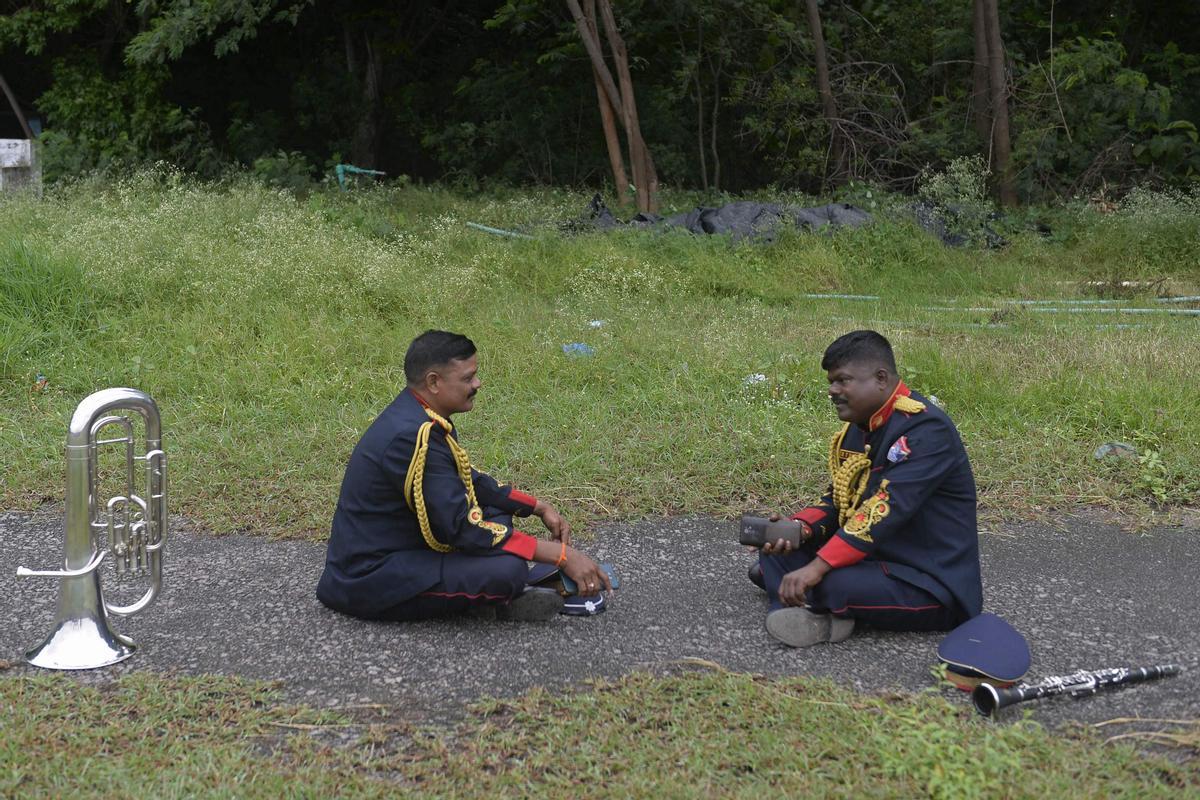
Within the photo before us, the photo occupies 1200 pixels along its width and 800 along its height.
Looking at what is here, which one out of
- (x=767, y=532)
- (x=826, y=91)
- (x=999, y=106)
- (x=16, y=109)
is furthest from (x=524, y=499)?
(x=16, y=109)

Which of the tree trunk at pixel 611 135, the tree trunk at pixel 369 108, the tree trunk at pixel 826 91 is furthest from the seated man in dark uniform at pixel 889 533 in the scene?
the tree trunk at pixel 369 108

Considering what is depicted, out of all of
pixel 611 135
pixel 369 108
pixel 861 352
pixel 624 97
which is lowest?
pixel 861 352

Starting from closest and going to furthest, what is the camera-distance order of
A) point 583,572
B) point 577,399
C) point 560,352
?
point 583,572, point 577,399, point 560,352

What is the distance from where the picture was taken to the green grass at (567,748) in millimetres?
2908

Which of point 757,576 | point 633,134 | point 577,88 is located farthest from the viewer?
point 577,88

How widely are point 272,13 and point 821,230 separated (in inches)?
412

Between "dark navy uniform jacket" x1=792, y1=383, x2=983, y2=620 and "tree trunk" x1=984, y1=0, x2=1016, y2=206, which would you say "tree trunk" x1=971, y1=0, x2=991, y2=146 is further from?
"dark navy uniform jacket" x1=792, y1=383, x2=983, y2=620

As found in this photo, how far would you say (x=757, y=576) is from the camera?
4367 mm

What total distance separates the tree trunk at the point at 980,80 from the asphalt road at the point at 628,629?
38.5ft

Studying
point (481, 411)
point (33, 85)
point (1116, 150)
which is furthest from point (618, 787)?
point (33, 85)

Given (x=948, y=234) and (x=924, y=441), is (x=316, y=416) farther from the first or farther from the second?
(x=948, y=234)

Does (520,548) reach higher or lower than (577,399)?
higher

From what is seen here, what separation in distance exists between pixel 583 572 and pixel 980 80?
13856 mm

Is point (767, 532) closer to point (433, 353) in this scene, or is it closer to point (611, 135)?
point (433, 353)
